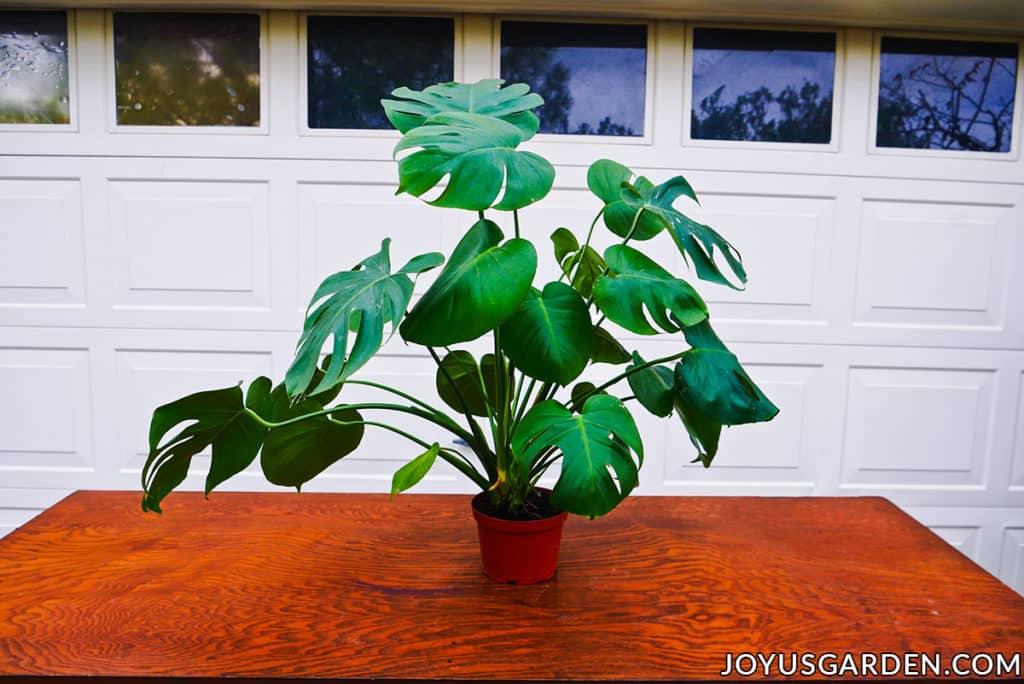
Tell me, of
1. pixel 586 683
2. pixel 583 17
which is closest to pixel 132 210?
pixel 583 17

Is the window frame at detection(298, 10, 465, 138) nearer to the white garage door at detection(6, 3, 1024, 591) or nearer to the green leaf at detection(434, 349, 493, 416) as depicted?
the white garage door at detection(6, 3, 1024, 591)

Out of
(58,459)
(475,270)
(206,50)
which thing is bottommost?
(58,459)

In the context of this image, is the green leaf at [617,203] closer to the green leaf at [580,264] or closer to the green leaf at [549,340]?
the green leaf at [580,264]

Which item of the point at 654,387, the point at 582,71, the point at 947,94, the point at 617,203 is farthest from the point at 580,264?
the point at 947,94

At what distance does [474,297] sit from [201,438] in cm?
41

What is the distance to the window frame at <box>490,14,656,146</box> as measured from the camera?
1991mm

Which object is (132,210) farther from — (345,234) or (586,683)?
(586,683)

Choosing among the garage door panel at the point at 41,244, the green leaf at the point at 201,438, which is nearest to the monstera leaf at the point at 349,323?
the green leaf at the point at 201,438

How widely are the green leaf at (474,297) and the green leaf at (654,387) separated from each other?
0.23 m

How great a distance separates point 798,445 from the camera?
2.08 metres

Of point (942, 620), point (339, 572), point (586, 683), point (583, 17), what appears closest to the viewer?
point (586, 683)

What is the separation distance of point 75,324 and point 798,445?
223 cm

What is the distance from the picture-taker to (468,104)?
910 mm

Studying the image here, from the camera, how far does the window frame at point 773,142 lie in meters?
2.01
